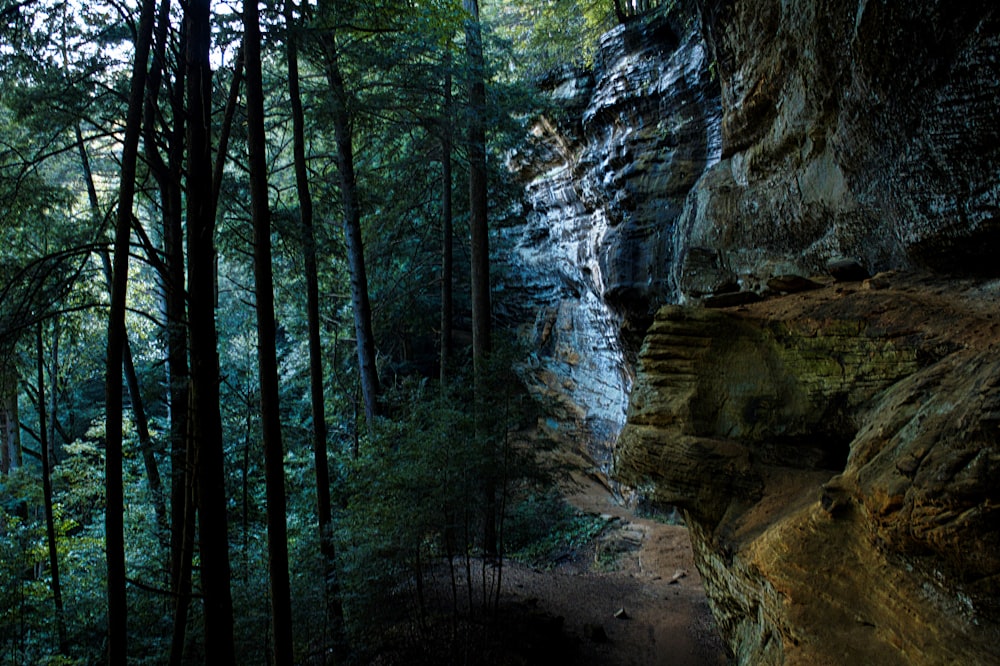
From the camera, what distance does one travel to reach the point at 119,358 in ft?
13.8

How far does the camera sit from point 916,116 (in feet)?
17.5

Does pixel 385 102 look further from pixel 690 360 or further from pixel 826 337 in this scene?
pixel 826 337

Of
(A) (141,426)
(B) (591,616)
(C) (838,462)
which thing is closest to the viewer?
(C) (838,462)

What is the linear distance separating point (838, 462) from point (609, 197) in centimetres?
1039

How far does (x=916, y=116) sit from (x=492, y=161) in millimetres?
8831

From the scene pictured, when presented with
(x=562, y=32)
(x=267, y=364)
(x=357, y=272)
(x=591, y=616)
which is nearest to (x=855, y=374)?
(x=267, y=364)

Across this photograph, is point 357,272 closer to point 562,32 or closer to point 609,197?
point 609,197

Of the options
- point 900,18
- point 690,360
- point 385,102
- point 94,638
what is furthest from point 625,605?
point 385,102

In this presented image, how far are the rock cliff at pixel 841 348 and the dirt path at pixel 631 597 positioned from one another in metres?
2.98

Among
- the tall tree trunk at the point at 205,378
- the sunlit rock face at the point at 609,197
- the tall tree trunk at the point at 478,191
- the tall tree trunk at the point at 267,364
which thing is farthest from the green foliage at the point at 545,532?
the tall tree trunk at the point at 205,378

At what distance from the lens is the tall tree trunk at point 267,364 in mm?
5306

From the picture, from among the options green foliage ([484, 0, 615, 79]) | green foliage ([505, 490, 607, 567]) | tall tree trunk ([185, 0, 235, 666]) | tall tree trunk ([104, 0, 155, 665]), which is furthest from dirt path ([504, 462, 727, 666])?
green foliage ([484, 0, 615, 79])

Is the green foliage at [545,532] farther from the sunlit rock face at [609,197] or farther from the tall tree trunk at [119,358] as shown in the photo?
the tall tree trunk at [119,358]

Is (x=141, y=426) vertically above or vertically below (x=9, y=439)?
above
